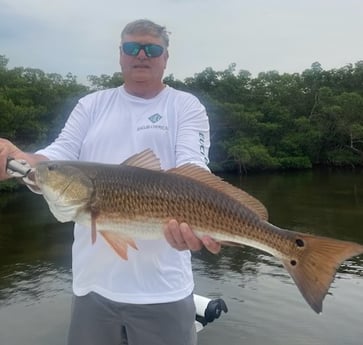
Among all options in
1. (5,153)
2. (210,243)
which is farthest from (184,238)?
(5,153)

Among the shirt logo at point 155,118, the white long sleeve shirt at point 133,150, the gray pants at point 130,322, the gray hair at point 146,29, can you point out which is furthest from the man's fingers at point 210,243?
the gray hair at point 146,29

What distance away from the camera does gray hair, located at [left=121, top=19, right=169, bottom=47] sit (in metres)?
3.03

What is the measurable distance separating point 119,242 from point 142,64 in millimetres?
1054

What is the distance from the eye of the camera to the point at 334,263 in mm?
2389

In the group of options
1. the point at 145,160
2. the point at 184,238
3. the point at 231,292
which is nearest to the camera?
the point at 184,238

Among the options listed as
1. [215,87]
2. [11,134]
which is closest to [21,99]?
[11,134]

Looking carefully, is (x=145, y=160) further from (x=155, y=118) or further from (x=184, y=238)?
(x=184, y=238)

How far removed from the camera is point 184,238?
99.7 inches

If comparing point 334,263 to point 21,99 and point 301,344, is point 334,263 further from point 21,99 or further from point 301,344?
point 21,99

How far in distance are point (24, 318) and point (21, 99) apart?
35951 mm

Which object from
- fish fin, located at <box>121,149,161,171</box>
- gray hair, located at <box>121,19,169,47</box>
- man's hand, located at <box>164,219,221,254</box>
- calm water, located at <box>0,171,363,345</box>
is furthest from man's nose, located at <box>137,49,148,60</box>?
calm water, located at <box>0,171,363,345</box>

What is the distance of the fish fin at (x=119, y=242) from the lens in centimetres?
266

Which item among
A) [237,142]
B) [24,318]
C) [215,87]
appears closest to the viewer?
[24,318]

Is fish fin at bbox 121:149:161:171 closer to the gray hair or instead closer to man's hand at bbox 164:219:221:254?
man's hand at bbox 164:219:221:254
